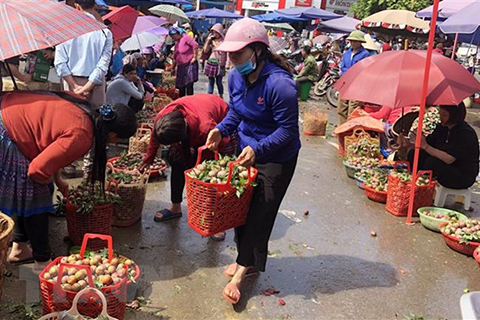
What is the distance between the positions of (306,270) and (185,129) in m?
1.59

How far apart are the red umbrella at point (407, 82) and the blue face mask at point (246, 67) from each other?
216 cm

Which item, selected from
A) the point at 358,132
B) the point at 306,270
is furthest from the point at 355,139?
the point at 306,270

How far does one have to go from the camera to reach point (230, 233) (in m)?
4.73

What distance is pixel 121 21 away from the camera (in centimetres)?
927

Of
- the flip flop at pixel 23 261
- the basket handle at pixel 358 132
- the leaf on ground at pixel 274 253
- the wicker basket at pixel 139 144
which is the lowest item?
→ the leaf on ground at pixel 274 253

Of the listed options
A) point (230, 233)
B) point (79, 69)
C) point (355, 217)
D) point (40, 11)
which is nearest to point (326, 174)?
point (355, 217)

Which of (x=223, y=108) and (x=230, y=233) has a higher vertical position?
(x=223, y=108)

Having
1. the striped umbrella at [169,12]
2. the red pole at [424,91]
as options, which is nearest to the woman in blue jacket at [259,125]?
the red pole at [424,91]

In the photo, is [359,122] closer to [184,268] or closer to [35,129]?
[184,268]

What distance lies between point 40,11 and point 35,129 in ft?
3.50

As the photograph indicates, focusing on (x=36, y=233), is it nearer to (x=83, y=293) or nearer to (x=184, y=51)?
(x=83, y=293)

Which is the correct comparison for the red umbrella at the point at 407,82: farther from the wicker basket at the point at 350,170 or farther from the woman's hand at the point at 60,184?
the woman's hand at the point at 60,184

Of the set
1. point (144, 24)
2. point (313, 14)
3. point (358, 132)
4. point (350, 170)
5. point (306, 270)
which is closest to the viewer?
point (306, 270)

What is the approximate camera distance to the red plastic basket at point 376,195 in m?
5.84
